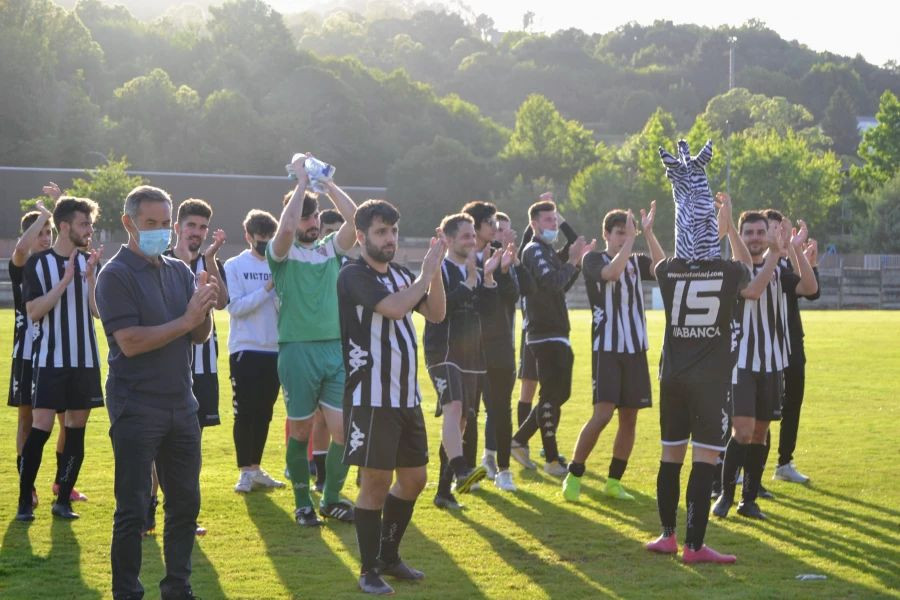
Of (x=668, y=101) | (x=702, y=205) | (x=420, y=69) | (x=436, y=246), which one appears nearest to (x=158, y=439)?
(x=436, y=246)

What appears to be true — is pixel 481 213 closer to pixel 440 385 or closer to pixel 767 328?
pixel 440 385

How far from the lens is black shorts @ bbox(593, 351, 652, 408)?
9461 millimetres

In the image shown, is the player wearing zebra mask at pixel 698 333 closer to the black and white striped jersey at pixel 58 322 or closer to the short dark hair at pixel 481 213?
the short dark hair at pixel 481 213

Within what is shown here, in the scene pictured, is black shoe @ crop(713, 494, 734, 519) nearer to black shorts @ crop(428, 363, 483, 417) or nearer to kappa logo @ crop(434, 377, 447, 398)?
black shorts @ crop(428, 363, 483, 417)

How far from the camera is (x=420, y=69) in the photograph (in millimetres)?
172375

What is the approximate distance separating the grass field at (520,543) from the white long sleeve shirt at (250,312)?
1.17m

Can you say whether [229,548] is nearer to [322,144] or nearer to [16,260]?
[16,260]

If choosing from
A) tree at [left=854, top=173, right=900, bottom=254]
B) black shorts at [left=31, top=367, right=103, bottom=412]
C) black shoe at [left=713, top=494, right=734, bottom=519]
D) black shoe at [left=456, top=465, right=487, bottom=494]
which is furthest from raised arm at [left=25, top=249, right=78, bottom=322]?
tree at [left=854, top=173, right=900, bottom=254]

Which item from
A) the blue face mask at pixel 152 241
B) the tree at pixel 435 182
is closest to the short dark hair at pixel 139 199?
the blue face mask at pixel 152 241

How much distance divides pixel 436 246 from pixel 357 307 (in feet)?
1.83

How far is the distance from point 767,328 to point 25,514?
532 cm

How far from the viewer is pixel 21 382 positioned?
9109mm

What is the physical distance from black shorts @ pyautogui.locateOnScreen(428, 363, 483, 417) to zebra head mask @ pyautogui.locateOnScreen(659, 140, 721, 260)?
2173 millimetres

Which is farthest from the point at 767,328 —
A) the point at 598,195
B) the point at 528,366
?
the point at 598,195
